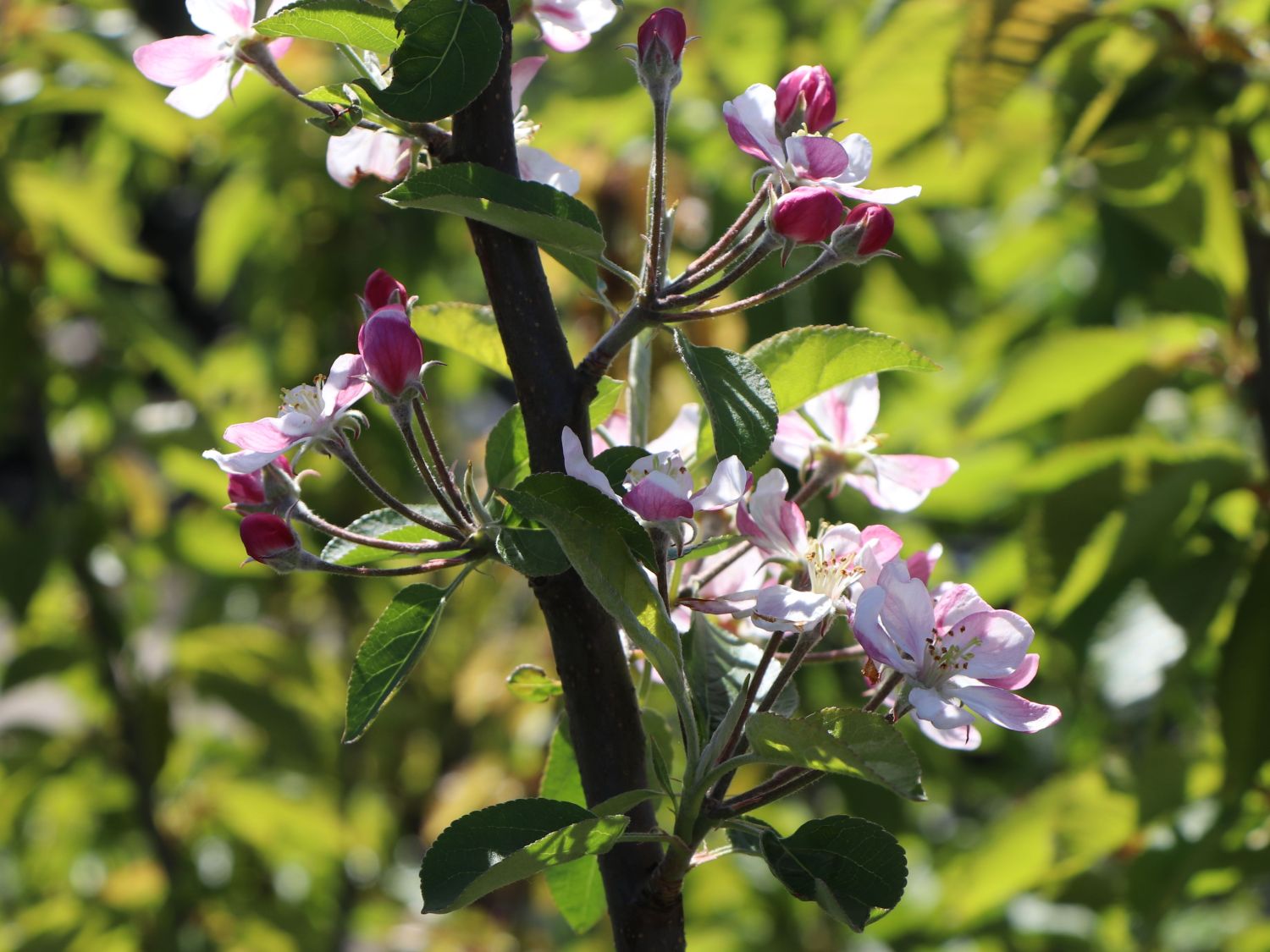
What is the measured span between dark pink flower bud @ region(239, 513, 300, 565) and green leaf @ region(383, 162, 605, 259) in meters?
0.17

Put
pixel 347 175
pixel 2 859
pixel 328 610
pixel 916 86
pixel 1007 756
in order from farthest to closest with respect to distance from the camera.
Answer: pixel 328 610 < pixel 2 859 < pixel 1007 756 < pixel 916 86 < pixel 347 175

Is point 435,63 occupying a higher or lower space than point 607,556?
higher

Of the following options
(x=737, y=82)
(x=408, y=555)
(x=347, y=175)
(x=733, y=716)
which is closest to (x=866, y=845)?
(x=733, y=716)

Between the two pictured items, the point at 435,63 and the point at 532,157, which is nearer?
the point at 435,63

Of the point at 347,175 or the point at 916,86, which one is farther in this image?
the point at 916,86

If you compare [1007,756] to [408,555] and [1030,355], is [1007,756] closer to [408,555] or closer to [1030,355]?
[1030,355]

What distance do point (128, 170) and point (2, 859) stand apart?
4.98ft

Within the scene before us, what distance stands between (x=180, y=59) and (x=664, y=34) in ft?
0.89

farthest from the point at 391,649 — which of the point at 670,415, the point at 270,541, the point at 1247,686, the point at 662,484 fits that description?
the point at 670,415

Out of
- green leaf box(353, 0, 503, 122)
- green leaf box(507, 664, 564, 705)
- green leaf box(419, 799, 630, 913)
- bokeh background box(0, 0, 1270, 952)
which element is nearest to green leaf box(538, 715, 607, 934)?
green leaf box(507, 664, 564, 705)

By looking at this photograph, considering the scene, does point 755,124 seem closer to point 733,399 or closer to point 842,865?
Answer: point 733,399

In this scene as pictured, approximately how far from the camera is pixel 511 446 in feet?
2.44

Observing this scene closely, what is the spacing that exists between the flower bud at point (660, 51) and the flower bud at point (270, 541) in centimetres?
29

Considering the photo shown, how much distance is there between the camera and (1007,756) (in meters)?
2.14
